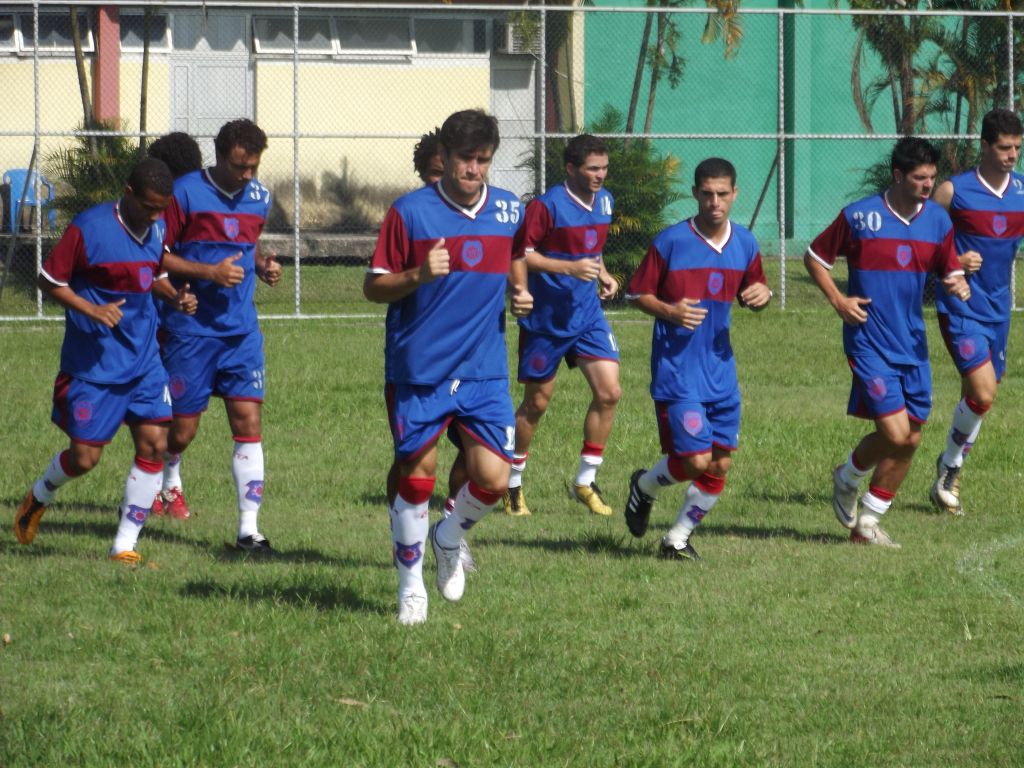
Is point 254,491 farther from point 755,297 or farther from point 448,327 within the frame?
point 755,297

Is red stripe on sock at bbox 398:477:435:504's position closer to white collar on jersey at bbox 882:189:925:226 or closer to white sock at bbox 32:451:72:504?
white sock at bbox 32:451:72:504

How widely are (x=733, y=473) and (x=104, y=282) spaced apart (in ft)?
15.6

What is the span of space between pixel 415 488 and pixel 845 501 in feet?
10.2

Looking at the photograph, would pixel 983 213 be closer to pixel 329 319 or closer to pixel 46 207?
pixel 329 319

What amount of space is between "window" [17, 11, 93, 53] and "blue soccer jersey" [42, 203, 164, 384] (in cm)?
1930

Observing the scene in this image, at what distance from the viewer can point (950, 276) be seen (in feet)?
29.6

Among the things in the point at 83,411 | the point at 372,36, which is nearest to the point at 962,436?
the point at 83,411

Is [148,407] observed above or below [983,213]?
below

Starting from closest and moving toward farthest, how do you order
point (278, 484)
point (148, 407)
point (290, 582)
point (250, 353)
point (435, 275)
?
point (435, 275) < point (290, 582) < point (148, 407) < point (250, 353) < point (278, 484)

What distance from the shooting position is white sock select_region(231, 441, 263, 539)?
8.88 m

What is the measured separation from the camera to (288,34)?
2744 cm

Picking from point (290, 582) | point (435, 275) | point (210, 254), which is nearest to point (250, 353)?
point (210, 254)

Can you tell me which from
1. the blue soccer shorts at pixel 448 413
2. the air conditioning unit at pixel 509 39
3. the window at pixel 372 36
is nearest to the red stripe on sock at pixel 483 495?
the blue soccer shorts at pixel 448 413

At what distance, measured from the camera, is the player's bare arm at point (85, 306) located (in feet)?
26.3
